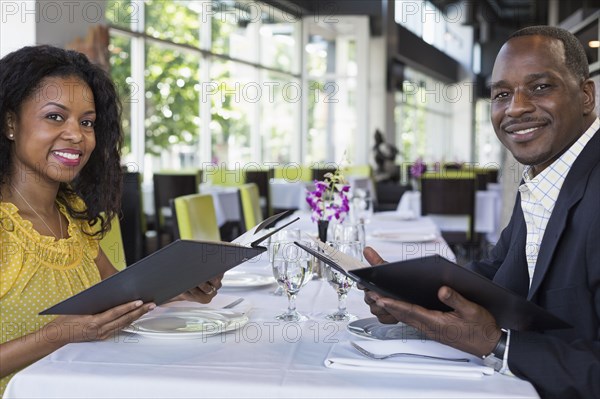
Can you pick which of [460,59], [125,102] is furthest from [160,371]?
[460,59]

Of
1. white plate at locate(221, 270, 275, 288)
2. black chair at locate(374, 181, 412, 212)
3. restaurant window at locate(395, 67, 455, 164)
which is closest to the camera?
white plate at locate(221, 270, 275, 288)

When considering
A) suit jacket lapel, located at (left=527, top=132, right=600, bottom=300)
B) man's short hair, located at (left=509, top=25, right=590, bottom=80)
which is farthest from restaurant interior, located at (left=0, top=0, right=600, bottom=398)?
man's short hair, located at (left=509, top=25, right=590, bottom=80)

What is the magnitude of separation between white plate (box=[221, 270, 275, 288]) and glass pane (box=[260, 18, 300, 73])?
33.0ft

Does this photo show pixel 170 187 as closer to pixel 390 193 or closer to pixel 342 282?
pixel 390 193

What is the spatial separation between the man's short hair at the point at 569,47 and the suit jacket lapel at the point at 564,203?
0.50 ft

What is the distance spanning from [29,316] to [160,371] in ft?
1.99

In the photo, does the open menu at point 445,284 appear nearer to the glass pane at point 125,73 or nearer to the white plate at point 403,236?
the white plate at point 403,236

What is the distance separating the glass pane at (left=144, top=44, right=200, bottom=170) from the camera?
27.1 ft

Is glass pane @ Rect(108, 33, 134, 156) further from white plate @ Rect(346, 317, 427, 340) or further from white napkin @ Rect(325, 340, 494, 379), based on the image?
white napkin @ Rect(325, 340, 494, 379)

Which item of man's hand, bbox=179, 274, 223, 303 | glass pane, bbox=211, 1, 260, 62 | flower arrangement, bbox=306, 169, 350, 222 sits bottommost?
man's hand, bbox=179, 274, 223, 303

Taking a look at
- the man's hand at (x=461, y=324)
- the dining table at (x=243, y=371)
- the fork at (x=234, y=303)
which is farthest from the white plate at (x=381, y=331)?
the fork at (x=234, y=303)

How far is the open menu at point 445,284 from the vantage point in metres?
1.09

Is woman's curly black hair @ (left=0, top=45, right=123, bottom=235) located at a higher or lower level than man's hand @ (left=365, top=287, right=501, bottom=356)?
higher

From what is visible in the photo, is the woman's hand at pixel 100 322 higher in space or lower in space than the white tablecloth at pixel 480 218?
higher
